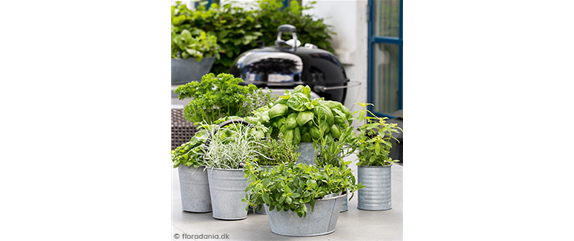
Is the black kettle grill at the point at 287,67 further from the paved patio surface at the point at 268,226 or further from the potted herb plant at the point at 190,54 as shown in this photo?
the paved patio surface at the point at 268,226

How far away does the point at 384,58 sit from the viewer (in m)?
5.56

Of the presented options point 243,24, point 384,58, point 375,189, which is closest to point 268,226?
point 375,189

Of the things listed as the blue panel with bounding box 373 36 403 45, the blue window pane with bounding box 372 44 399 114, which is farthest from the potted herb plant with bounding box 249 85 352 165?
the blue window pane with bounding box 372 44 399 114

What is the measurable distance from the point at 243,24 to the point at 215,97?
3624 mm

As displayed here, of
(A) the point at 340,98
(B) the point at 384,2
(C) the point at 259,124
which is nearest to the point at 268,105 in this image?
(C) the point at 259,124

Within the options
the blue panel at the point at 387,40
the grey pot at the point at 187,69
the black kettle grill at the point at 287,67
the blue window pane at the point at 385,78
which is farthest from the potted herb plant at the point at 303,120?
the blue window pane at the point at 385,78

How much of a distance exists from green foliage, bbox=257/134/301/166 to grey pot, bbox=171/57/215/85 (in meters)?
3.04

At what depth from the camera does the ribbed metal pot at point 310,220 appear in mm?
1816

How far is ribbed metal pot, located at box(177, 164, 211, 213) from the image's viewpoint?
6.91ft

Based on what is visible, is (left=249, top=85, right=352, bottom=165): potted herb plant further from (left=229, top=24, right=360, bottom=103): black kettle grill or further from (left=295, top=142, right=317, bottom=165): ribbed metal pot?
(left=229, top=24, right=360, bottom=103): black kettle grill

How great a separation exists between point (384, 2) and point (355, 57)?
0.56 metres

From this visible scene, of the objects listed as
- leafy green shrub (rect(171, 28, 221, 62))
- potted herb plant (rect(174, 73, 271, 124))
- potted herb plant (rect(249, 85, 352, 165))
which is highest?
leafy green shrub (rect(171, 28, 221, 62))
